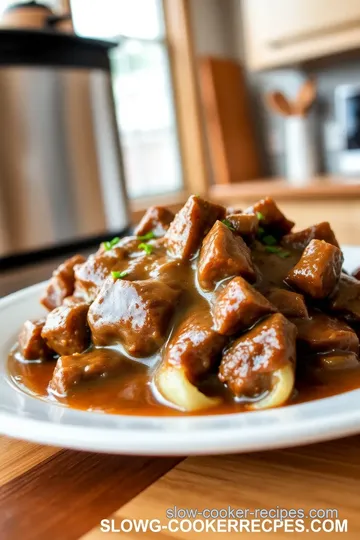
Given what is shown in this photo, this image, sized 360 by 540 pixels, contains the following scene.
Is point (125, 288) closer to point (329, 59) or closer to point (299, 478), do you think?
point (299, 478)

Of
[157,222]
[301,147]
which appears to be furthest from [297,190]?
[157,222]

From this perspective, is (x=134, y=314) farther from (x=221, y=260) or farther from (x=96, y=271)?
(x=96, y=271)

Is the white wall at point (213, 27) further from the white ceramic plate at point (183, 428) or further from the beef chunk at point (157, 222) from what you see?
the white ceramic plate at point (183, 428)

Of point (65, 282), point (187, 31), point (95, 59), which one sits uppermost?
point (187, 31)

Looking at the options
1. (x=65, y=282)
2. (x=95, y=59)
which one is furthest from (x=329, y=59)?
(x=65, y=282)

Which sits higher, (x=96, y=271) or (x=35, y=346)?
(x=96, y=271)

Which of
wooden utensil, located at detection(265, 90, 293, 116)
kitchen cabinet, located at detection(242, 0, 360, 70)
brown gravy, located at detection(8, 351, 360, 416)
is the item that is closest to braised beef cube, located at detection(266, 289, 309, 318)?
brown gravy, located at detection(8, 351, 360, 416)

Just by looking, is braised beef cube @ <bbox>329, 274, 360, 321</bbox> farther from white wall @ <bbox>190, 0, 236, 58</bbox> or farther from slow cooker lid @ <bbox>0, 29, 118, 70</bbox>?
white wall @ <bbox>190, 0, 236, 58</bbox>
